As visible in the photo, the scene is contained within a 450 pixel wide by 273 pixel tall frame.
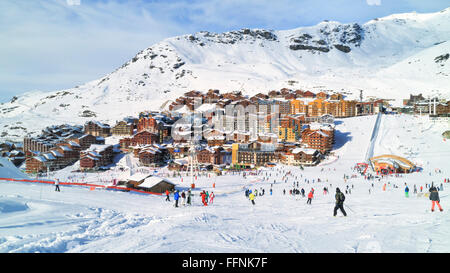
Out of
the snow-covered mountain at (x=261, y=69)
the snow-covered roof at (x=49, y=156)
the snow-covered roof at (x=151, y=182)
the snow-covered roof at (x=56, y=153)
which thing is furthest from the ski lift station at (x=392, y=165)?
the snow-covered mountain at (x=261, y=69)

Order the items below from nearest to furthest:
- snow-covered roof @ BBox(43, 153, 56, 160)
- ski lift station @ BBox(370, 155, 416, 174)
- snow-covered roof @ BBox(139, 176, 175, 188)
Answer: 1. snow-covered roof @ BBox(139, 176, 175, 188)
2. ski lift station @ BBox(370, 155, 416, 174)
3. snow-covered roof @ BBox(43, 153, 56, 160)

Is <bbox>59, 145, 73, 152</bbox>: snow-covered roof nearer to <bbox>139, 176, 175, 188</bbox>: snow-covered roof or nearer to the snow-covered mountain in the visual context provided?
the snow-covered mountain

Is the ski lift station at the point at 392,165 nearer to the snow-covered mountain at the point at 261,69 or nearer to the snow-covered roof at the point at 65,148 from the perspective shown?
the snow-covered roof at the point at 65,148

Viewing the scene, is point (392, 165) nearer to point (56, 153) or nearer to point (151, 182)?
point (151, 182)

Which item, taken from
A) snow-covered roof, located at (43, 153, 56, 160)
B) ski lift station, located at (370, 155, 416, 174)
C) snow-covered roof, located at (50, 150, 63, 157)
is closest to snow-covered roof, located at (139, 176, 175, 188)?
ski lift station, located at (370, 155, 416, 174)

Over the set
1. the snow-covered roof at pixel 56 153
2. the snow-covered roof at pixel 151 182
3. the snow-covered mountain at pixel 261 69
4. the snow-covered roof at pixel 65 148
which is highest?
the snow-covered mountain at pixel 261 69

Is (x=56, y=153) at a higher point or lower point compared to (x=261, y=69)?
lower

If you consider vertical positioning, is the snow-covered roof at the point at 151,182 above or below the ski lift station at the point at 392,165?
below

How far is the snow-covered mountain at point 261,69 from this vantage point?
95.2 metres

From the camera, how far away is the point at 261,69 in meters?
125

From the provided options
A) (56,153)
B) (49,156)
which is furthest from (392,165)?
(56,153)

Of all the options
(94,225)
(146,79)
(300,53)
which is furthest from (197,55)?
(94,225)

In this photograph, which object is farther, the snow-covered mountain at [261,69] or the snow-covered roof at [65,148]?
the snow-covered mountain at [261,69]

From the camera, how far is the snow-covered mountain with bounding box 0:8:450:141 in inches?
3749
